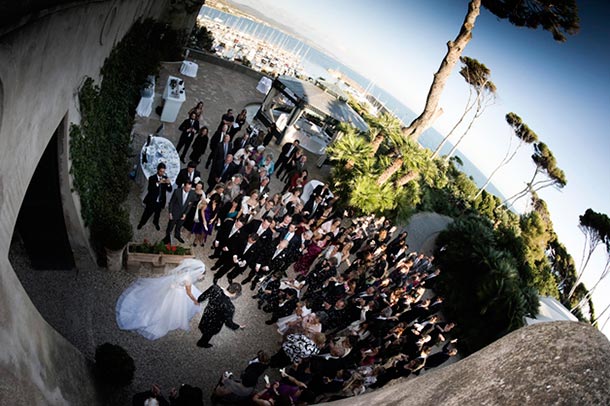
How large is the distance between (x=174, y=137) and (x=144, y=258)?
21.3 ft

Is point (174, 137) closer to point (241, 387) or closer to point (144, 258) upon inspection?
point (144, 258)

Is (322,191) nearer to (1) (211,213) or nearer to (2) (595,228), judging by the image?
(1) (211,213)

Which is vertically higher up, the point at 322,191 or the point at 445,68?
the point at 445,68

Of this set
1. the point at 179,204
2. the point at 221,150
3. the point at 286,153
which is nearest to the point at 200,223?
the point at 179,204

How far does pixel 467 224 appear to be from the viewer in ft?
53.1

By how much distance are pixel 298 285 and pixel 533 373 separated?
7.03 meters

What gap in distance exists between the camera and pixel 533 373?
1.89 meters

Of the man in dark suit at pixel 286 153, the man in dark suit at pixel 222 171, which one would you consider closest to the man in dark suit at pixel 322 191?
the man in dark suit at pixel 286 153

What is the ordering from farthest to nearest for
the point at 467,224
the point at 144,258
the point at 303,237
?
the point at 467,224, the point at 303,237, the point at 144,258

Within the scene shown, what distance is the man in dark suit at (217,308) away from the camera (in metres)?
6.76

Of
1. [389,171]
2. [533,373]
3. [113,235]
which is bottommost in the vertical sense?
[113,235]

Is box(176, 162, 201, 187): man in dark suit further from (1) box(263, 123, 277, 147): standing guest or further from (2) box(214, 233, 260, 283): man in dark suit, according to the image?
(1) box(263, 123, 277, 147): standing guest

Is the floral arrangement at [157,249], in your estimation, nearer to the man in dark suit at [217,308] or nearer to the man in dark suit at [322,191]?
the man in dark suit at [217,308]

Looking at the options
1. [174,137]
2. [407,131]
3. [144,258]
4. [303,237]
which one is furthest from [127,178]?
[407,131]
